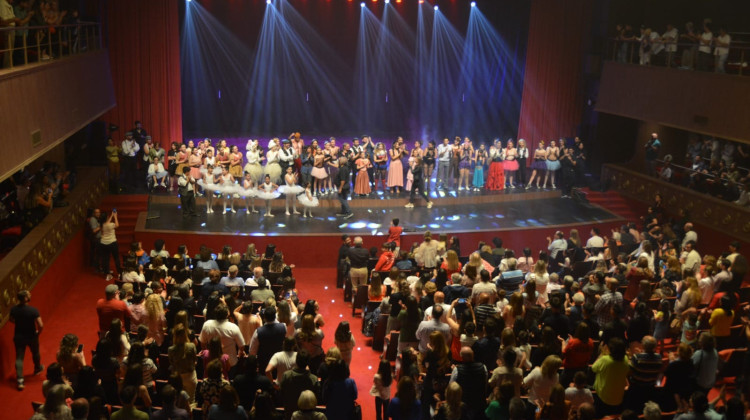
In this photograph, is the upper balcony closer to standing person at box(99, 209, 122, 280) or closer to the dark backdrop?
the dark backdrop

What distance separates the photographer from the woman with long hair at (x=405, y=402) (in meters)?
5.98

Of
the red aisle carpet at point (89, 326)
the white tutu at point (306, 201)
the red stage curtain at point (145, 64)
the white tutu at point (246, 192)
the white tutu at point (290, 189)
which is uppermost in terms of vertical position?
the red stage curtain at point (145, 64)

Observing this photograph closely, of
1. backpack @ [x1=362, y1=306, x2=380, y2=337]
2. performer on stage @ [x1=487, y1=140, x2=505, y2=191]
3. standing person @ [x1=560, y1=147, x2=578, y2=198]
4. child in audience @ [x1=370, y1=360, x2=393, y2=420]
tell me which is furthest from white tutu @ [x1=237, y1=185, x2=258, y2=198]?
child in audience @ [x1=370, y1=360, x2=393, y2=420]

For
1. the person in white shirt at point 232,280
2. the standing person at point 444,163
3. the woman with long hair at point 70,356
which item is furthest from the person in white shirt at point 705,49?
the woman with long hair at point 70,356

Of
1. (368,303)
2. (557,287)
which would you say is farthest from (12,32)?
(557,287)

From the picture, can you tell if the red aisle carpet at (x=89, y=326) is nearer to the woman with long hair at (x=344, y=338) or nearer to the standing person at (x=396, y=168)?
the woman with long hair at (x=344, y=338)

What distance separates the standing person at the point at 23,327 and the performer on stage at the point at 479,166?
11.3 m

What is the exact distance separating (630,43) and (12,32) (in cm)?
1446

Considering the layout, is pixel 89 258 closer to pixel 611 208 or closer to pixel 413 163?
pixel 413 163

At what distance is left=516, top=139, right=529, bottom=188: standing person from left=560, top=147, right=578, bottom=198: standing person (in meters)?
0.92

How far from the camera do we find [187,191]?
49.3 feet

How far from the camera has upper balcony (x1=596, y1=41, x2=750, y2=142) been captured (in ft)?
47.8

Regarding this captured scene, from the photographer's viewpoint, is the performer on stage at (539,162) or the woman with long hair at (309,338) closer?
the woman with long hair at (309,338)

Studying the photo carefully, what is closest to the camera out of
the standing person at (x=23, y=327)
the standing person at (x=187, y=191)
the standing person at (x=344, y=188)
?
the standing person at (x=23, y=327)
